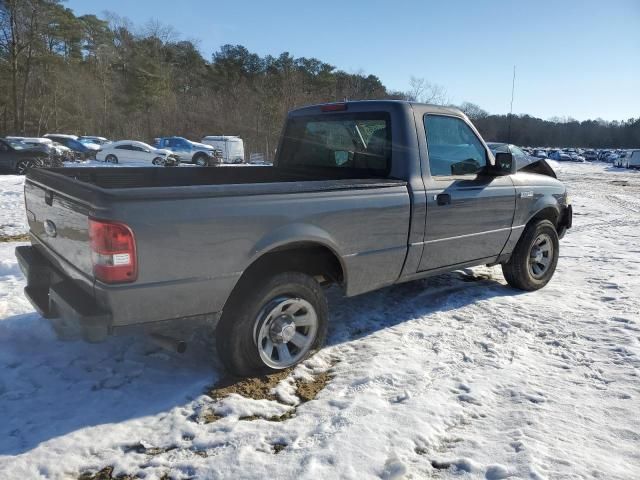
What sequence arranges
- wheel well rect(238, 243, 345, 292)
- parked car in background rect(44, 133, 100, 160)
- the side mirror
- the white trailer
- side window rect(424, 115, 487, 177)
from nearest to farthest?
1. wheel well rect(238, 243, 345, 292)
2. side window rect(424, 115, 487, 177)
3. the side mirror
4. parked car in background rect(44, 133, 100, 160)
5. the white trailer

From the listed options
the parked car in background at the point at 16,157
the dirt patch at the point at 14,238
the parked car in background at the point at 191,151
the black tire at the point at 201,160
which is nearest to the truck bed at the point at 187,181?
the dirt patch at the point at 14,238

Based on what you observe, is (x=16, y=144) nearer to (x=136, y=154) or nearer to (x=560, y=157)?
(x=136, y=154)

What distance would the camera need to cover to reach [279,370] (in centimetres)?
340

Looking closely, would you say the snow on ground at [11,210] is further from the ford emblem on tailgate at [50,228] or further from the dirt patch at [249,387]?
the dirt patch at [249,387]

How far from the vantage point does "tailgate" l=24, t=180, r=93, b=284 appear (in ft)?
8.87

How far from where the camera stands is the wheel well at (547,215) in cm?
536

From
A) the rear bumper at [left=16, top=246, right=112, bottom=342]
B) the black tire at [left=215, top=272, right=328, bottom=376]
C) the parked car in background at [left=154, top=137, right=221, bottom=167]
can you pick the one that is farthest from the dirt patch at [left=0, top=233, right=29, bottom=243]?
the parked car in background at [left=154, top=137, right=221, bottom=167]

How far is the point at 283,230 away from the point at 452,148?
2118mm

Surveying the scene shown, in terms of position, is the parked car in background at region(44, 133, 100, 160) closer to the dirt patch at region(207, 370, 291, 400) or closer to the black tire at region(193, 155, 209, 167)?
the black tire at region(193, 155, 209, 167)

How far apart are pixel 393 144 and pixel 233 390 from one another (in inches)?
91.6

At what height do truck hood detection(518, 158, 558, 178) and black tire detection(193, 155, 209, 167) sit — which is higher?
black tire detection(193, 155, 209, 167)

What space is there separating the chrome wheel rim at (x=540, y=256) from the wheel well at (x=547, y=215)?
20 cm

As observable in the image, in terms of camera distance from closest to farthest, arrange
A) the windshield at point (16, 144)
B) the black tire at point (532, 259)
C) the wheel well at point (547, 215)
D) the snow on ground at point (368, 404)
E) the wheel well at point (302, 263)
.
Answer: the snow on ground at point (368, 404) < the wheel well at point (302, 263) < the black tire at point (532, 259) < the wheel well at point (547, 215) < the windshield at point (16, 144)

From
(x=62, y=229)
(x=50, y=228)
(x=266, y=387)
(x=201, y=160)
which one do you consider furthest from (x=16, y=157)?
(x=266, y=387)
